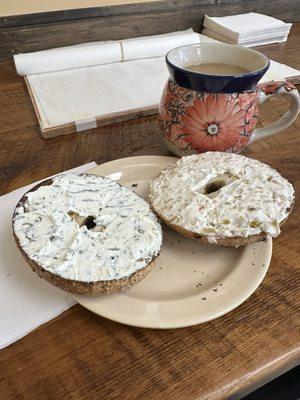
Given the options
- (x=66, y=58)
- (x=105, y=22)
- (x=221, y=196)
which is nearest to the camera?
(x=221, y=196)

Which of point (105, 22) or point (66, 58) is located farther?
point (105, 22)

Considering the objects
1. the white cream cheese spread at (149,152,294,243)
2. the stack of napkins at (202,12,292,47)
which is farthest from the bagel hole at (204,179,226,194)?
the stack of napkins at (202,12,292,47)

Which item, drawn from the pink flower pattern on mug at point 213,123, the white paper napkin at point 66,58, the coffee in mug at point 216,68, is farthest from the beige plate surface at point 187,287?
the white paper napkin at point 66,58

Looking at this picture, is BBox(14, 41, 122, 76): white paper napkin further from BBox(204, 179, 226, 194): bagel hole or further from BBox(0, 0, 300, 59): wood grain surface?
BBox(204, 179, 226, 194): bagel hole

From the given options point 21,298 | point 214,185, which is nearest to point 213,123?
point 214,185

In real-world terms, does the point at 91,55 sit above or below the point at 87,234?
below

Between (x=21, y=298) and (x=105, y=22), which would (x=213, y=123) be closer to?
(x=21, y=298)

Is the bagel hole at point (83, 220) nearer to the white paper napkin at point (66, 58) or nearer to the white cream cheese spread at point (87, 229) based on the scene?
the white cream cheese spread at point (87, 229)

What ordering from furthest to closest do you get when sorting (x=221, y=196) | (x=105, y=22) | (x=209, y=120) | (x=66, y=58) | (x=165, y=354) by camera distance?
(x=105, y=22), (x=66, y=58), (x=209, y=120), (x=221, y=196), (x=165, y=354)
